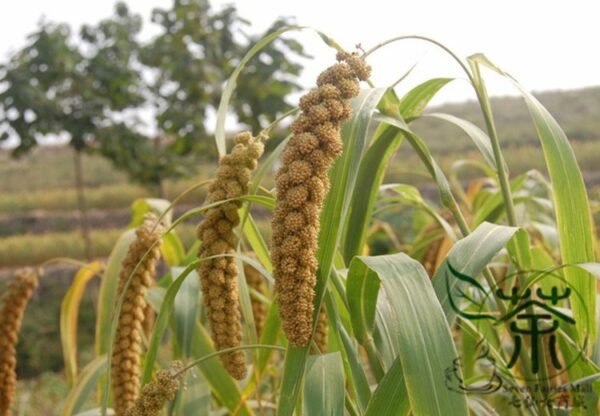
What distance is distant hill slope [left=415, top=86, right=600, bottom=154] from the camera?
15.6 metres

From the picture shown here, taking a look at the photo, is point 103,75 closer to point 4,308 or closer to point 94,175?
point 4,308

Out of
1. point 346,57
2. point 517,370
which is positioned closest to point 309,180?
point 346,57

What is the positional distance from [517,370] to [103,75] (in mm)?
6279

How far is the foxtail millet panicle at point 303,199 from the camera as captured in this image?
29.5 inches

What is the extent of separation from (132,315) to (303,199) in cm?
48

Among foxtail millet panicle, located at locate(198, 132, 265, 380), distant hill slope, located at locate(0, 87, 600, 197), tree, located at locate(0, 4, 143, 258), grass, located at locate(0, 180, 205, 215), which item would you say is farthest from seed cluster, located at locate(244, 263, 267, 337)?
grass, located at locate(0, 180, 205, 215)

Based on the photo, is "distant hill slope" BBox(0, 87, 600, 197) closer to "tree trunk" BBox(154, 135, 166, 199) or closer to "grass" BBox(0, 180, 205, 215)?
"grass" BBox(0, 180, 205, 215)

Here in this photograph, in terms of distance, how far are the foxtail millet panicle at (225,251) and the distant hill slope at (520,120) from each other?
548 inches

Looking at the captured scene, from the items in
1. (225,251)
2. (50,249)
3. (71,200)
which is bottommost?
(50,249)

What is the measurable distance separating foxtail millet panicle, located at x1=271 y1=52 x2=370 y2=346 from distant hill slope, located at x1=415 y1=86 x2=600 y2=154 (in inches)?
552

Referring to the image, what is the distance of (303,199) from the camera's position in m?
0.76

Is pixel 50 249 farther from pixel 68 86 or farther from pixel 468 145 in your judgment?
pixel 468 145

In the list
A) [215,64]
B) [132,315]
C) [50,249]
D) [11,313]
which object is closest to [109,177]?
[50,249]

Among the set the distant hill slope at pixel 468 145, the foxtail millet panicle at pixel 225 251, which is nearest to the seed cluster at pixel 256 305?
the foxtail millet panicle at pixel 225 251
